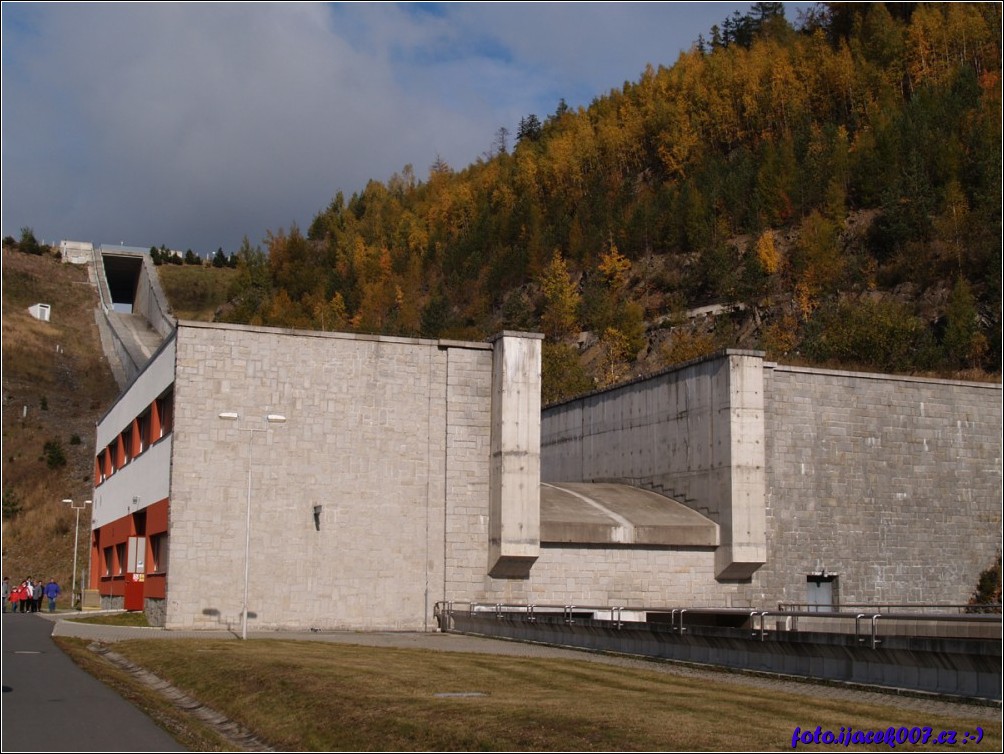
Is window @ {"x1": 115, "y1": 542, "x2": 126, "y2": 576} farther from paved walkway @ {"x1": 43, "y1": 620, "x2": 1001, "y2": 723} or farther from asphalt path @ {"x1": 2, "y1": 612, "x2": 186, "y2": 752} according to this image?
asphalt path @ {"x1": 2, "y1": 612, "x2": 186, "y2": 752}

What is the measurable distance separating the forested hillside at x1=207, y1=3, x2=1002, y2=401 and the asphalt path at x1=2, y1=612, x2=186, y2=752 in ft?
152

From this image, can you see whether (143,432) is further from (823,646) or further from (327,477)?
(823,646)

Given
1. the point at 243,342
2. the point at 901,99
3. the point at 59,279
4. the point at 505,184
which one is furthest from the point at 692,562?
the point at 59,279

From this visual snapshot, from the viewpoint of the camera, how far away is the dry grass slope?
253 ft

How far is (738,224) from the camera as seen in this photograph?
103188 mm

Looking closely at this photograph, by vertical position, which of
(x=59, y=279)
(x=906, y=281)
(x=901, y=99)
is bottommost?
(x=906, y=281)

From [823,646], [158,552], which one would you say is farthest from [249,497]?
[823,646]

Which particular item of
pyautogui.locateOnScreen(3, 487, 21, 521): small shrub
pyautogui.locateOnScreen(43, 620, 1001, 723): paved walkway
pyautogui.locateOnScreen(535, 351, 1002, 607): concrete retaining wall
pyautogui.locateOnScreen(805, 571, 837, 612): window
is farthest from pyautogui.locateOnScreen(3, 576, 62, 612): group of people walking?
pyautogui.locateOnScreen(805, 571, 837, 612): window

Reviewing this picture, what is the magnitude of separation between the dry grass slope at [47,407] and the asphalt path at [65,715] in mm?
44786

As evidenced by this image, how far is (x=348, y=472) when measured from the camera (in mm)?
35406

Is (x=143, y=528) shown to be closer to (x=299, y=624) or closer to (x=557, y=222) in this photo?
(x=299, y=624)

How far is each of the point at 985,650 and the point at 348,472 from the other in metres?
22.8

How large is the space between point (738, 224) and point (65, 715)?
93915mm

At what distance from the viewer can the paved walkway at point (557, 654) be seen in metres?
15.4
